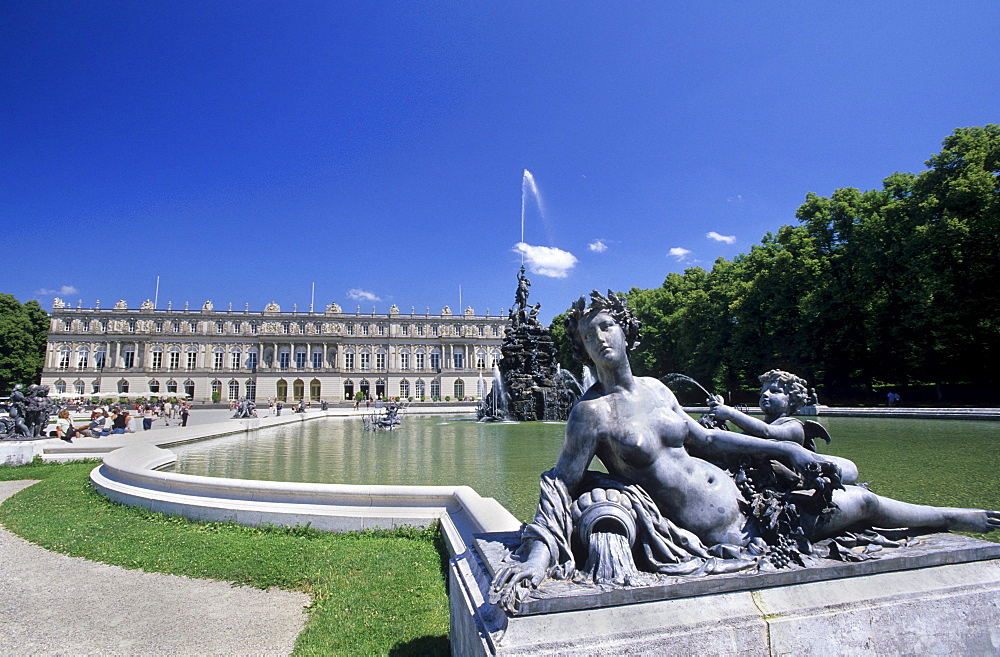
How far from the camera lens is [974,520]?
2592mm

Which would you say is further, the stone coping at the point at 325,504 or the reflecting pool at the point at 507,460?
the reflecting pool at the point at 507,460

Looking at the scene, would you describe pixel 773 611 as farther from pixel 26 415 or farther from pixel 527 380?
pixel 527 380

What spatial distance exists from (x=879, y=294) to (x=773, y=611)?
101ft

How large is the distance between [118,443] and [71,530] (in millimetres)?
9373

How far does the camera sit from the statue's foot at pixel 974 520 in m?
2.56

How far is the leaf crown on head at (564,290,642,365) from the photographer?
A: 108 inches

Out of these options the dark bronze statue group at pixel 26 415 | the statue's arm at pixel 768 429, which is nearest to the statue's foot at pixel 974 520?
the statue's arm at pixel 768 429

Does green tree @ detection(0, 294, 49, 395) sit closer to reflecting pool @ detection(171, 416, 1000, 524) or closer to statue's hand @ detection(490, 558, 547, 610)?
reflecting pool @ detection(171, 416, 1000, 524)

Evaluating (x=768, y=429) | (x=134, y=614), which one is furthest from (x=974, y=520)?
(x=134, y=614)

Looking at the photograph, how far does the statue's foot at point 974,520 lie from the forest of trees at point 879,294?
85.2ft

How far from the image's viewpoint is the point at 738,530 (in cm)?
245

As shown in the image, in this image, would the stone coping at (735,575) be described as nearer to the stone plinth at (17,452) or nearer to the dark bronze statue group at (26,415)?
the stone plinth at (17,452)

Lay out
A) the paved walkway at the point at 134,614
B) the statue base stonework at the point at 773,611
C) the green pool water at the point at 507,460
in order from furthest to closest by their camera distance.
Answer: the green pool water at the point at 507,460
the paved walkway at the point at 134,614
the statue base stonework at the point at 773,611

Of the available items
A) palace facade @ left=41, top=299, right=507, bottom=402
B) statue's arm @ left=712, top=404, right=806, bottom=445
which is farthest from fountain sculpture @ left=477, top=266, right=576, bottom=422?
palace facade @ left=41, top=299, right=507, bottom=402
